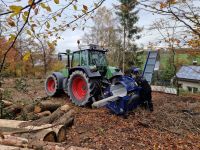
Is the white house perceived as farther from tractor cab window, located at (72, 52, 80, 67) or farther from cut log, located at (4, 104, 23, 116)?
cut log, located at (4, 104, 23, 116)

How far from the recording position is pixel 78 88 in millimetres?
11031

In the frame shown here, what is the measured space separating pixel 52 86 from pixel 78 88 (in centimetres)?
237

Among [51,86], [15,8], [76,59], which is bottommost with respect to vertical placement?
[51,86]

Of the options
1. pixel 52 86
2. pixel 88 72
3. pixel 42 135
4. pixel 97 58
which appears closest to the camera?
pixel 42 135

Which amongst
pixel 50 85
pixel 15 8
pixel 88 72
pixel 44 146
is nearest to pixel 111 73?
pixel 88 72

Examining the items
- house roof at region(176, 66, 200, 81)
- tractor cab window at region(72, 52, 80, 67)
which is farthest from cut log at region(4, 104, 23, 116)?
house roof at region(176, 66, 200, 81)

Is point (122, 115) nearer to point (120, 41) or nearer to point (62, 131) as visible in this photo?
point (62, 131)

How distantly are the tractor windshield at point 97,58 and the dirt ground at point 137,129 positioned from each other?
1.99 meters

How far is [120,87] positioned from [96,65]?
1916 mm

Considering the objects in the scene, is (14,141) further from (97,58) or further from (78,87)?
(97,58)

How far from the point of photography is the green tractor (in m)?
10.0

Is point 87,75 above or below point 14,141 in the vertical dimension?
above

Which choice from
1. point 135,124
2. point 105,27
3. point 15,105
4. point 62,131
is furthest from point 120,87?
point 105,27

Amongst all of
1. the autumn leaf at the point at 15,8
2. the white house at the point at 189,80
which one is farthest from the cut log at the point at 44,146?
the white house at the point at 189,80
